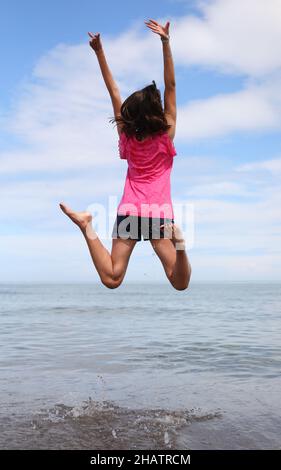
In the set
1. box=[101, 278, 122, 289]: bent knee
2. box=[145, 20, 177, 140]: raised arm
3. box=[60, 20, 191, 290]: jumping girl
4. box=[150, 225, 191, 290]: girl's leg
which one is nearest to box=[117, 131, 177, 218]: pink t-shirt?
box=[60, 20, 191, 290]: jumping girl

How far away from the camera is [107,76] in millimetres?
4957

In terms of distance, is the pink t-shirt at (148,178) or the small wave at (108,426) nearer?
the pink t-shirt at (148,178)

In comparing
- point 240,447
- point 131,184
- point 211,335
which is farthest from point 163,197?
point 211,335

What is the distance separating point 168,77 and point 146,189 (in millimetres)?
1053

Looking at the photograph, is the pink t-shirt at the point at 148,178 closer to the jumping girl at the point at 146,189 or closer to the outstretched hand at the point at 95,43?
the jumping girl at the point at 146,189

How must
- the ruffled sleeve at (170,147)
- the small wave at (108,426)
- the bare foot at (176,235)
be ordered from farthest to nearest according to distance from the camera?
the small wave at (108,426) < the ruffled sleeve at (170,147) < the bare foot at (176,235)

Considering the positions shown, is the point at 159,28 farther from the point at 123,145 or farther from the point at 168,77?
the point at 123,145

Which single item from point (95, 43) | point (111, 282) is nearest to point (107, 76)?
point (95, 43)

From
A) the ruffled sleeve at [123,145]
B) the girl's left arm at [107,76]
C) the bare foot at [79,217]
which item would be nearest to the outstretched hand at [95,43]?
the girl's left arm at [107,76]

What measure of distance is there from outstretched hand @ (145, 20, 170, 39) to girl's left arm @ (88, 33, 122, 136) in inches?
20.5

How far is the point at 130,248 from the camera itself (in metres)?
4.90

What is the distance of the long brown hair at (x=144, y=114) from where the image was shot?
4730 mm

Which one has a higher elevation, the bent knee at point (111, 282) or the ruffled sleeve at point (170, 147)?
the ruffled sleeve at point (170, 147)
